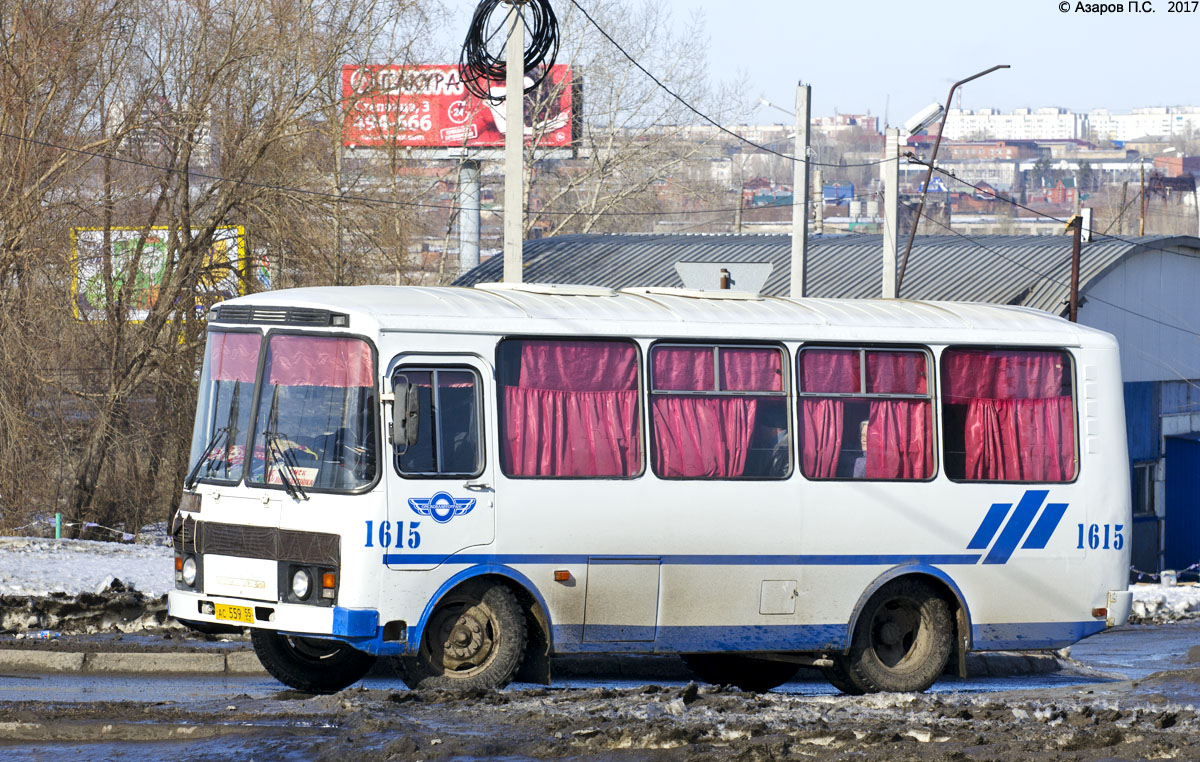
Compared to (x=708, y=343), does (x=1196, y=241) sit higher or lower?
higher

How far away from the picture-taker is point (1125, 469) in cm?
A: 1178

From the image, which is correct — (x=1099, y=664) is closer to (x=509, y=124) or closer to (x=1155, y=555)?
(x=509, y=124)

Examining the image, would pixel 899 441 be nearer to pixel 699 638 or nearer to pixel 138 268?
pixel 699 638

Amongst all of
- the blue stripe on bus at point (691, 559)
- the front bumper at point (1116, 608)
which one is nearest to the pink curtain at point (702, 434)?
the blue stripe on bus at point (691, 559)

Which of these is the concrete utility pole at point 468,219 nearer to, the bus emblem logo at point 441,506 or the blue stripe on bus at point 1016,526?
the blue stripe on bus at point 1016,526

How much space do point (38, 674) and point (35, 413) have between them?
35.8ft

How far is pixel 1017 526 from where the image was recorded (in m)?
11.2

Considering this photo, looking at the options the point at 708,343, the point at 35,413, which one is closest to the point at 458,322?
the point at 708,343

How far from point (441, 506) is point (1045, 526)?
15.1 ft

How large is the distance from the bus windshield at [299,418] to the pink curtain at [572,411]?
98cm

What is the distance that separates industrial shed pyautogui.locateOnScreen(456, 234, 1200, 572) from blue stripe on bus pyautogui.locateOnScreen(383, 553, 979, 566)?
1897cm

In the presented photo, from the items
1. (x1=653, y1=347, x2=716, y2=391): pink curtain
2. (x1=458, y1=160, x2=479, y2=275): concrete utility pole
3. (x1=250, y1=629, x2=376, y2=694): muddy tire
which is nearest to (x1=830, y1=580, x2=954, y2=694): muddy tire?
(x1=653, y1=347, x2=716, y2=391): pink curtain

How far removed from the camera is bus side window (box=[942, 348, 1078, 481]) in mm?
11172

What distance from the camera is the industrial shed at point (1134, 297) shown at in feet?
100.0
